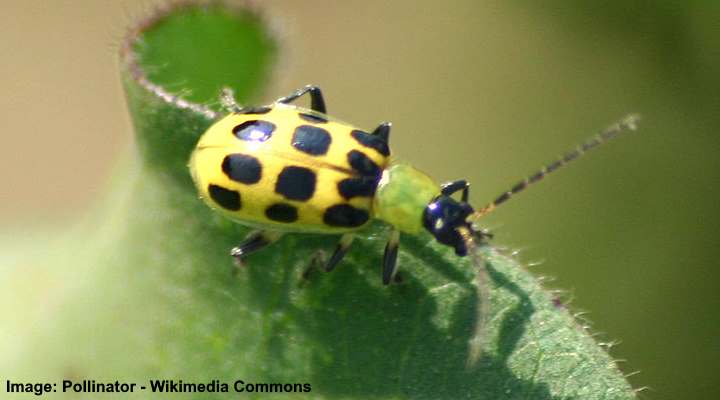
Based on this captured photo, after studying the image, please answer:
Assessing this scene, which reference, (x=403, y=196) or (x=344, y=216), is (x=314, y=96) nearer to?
(x=403, y=196)

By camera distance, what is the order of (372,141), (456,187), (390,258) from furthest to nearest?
(456,187), (372,141), (390,258)

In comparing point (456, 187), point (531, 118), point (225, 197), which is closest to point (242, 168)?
point (225, 197)

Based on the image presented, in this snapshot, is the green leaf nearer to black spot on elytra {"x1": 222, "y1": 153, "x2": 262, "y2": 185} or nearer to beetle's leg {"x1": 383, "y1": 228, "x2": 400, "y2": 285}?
beetle's leg {"x1": 383, "y1": 228, "x2": 400, "y2": 285}

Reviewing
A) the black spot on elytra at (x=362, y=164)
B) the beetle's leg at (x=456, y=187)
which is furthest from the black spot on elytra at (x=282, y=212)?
the beetle's leg at (x=456, y=187)

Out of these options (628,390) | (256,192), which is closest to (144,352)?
(256,192)

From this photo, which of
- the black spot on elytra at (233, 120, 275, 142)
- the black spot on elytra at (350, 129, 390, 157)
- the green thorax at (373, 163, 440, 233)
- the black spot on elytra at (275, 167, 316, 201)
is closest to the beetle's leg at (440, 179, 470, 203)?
the green thorax at (373, 163, 440, 233)

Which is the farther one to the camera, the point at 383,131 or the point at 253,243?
the point at 383,131

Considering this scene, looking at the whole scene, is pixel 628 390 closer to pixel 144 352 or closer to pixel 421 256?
pixel 421 256
